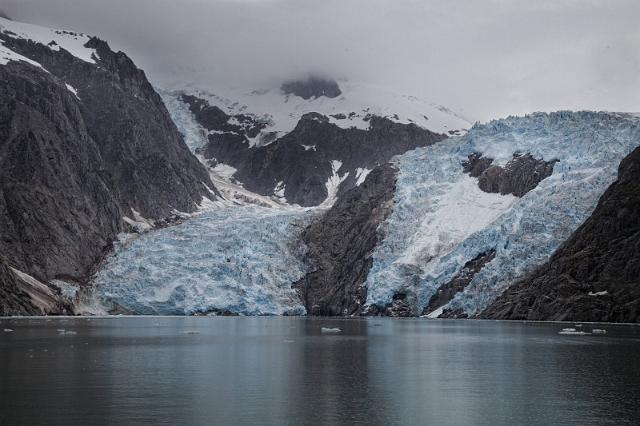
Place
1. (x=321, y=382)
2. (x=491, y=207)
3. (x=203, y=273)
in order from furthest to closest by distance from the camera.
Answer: (x=491, y=207), (x=203, y=273), (x=321, y=382)

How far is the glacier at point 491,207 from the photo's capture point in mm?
125062

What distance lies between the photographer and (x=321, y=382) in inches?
1645

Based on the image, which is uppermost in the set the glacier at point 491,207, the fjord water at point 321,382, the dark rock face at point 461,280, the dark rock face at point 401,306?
the glacier at point 491,207

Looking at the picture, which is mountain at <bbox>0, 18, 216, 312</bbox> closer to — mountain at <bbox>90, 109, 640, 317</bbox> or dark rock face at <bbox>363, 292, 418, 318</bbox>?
mountain at <bbox>90, 109, 640, 317</bbox>

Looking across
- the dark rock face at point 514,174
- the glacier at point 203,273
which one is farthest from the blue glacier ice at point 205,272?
the dark rock face at point 514,174

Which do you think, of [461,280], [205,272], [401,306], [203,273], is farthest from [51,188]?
[461,280]

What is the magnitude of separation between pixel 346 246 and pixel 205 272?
1323 inches

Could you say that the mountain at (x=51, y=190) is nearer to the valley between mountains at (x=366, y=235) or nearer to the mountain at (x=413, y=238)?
the valley between mountains at (x=366, y=235)

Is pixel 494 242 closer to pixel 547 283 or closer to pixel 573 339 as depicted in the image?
pixel 547 283

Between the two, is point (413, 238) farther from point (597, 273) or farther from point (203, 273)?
point (597, 273)

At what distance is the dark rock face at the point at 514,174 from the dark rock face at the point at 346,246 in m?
19.2

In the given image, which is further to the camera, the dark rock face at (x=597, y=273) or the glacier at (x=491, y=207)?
the glacier at (x=491, y=207)

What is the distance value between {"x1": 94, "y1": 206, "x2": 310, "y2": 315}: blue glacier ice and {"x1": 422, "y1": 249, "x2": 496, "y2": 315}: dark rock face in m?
32.1

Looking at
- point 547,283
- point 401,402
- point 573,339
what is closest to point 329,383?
point 401,402
